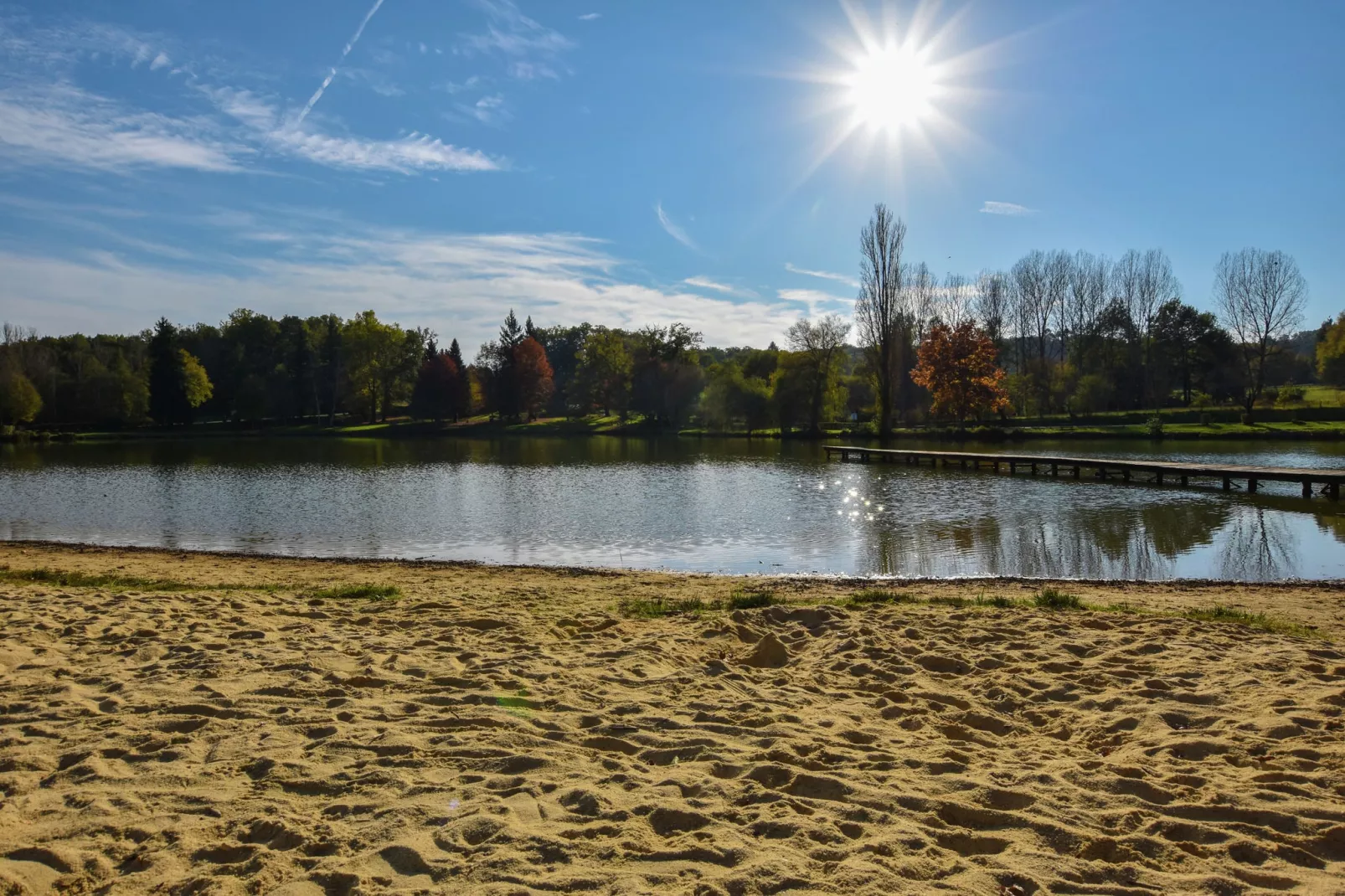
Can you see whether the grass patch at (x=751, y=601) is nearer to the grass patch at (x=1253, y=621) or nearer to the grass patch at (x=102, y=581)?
the grass patch at (x=1253, y=621)

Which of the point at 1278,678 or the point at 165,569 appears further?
the point at 165,569

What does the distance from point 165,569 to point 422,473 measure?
2082cm

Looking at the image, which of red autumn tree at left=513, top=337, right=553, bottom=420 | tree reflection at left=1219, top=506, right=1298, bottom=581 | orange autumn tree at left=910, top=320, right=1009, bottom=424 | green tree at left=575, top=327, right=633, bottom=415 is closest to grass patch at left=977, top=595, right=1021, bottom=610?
tree reflection at left=1219, top=506, right=1298, bottom=581

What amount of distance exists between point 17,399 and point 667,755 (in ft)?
247

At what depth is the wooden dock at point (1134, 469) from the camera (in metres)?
23.0

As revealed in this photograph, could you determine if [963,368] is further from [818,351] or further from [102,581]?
[102,581]

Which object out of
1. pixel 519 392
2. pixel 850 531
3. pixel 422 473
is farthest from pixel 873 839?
pixel 519 392

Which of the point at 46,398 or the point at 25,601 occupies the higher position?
the point at 46,398

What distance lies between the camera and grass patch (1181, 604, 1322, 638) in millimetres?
7477

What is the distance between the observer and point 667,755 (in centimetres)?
461

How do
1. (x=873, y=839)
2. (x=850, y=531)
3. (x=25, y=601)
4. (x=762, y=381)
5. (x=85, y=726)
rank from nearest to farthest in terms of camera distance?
1. (x=873, y=839)
2. (x=85, y=726)
3. (x=25, y=601)
4. (x=850, y=531)
5. (x=762, y=381)

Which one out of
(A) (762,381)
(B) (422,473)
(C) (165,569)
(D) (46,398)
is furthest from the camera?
(D) (46,398)

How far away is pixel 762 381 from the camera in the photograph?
63.2 m

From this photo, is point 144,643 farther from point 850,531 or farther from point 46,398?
point 46,398
